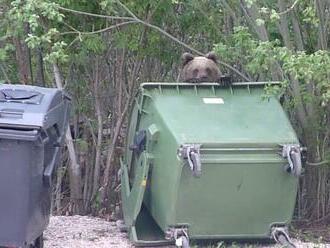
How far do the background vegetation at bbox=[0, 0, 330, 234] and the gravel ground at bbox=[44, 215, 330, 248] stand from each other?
1510mm

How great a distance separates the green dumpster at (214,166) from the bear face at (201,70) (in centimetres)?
67

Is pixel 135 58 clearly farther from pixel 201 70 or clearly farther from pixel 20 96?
pixel 20 96

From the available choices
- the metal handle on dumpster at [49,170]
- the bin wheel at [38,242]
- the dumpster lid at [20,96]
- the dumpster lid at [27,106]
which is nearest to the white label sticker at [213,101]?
the dumpster lid at [27,106]

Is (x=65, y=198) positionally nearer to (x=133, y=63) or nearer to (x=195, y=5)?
(x=133, y=63)

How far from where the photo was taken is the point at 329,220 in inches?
353

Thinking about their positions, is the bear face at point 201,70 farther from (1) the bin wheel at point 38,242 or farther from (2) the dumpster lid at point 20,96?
(1) the bin wheel at point 38,242

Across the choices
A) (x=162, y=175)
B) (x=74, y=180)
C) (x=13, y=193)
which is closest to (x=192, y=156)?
(x=162, y=175)

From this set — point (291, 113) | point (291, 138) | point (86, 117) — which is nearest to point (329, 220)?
point (291, 113)

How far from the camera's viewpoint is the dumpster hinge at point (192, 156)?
272 inches

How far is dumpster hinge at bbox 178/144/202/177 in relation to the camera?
691cm

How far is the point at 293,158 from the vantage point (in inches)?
281

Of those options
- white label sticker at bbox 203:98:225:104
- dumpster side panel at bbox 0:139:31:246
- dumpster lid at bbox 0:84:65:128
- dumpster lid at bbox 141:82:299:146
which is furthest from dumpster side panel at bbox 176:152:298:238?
dumpster side panel at bbox 0:139:31:246

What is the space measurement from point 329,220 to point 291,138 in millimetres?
1972

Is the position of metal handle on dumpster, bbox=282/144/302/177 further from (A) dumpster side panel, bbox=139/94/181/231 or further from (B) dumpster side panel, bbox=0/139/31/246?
(B) dumpster side panel, bbox=0/139/31/246
